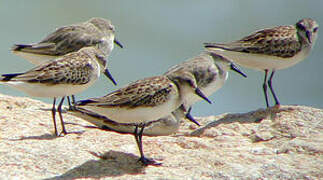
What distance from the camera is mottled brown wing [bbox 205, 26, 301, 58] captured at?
11.0 metres

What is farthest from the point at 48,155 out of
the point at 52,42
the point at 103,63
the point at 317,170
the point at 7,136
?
the point at 52,42

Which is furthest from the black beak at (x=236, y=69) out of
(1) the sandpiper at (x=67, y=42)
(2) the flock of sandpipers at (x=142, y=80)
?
(1) the sandpiper at (x=67, y=42)

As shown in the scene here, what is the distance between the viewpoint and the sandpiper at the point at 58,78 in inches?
339

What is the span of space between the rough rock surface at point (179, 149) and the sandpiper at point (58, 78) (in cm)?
71

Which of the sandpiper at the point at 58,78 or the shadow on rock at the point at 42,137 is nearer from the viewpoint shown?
the shadow on rock at the point at 42,137

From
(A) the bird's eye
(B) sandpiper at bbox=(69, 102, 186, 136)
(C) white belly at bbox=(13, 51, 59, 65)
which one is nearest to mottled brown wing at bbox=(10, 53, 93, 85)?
(B) sandpiper at bbox=(69, 102, 186, 136)

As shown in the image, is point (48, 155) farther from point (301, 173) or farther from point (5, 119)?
point (301, 173)

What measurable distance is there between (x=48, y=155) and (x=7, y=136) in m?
1.21

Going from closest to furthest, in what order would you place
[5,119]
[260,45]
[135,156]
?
[135,156]
[5,119]
[260,45]

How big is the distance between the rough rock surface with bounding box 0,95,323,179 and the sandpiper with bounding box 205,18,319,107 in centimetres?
94

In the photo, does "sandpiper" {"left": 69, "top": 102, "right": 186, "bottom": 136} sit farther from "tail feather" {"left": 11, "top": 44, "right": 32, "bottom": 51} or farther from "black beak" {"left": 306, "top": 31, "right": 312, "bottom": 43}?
"black beak" {"left": 306, "top": 31, "right": 312, "bottom": 43}

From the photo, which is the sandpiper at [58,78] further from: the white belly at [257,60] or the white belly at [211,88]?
the white belly at [257,60]

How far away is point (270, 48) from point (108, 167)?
4.83 meters

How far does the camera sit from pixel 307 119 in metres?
10.3
